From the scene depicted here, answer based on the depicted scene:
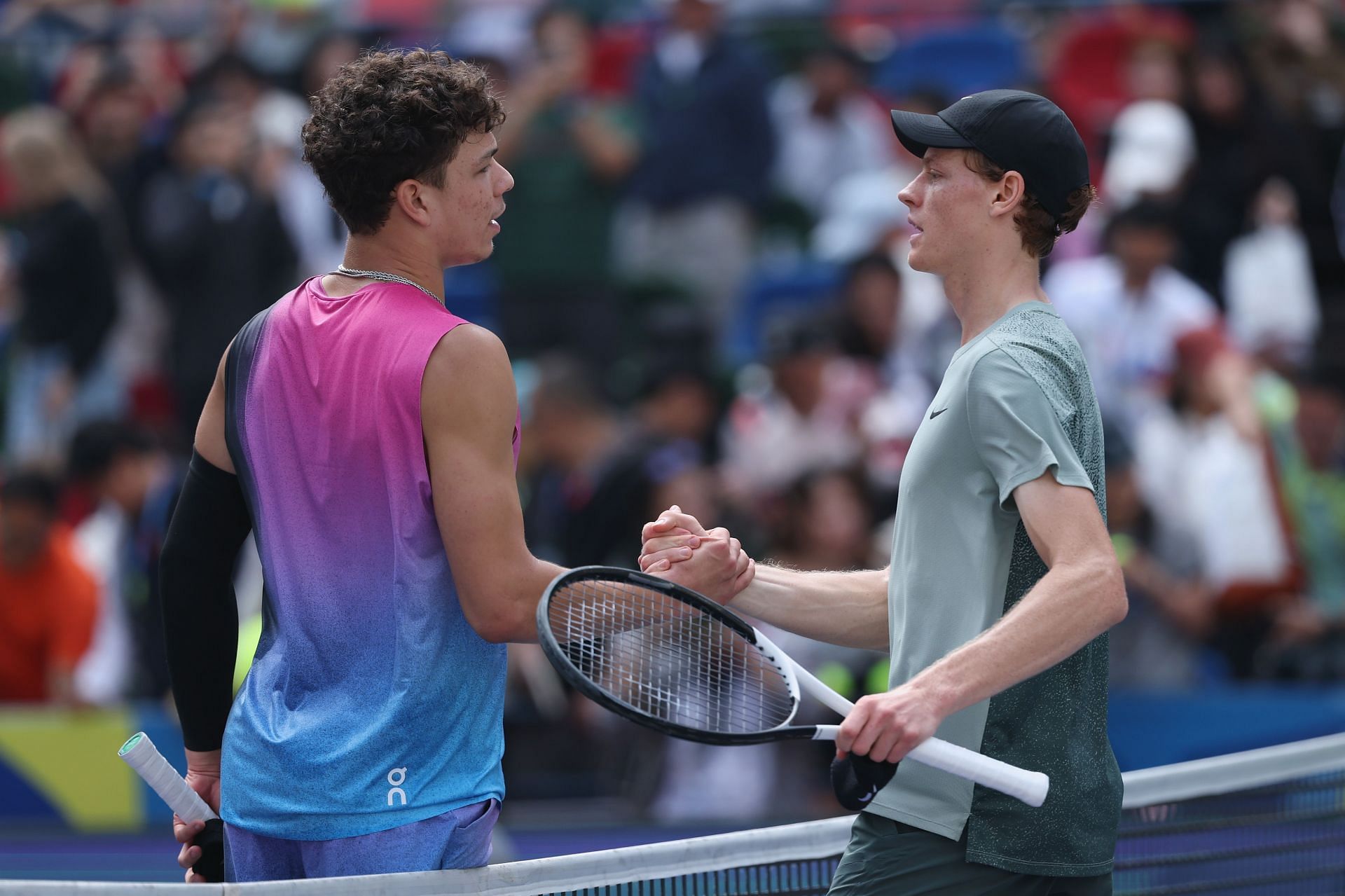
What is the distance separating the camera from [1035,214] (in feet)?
9.05

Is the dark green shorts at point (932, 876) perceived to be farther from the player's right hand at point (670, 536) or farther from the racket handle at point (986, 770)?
the player's right hand at point (670, 536)

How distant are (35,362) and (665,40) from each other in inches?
153

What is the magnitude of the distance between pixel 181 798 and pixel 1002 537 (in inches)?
53.3

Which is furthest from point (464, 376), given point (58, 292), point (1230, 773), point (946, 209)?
point (58, 292)

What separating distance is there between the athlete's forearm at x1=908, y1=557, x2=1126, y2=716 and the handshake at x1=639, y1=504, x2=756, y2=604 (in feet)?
1.96

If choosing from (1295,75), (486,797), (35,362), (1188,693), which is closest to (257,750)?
(486,797)

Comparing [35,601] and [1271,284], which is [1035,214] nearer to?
[35,601]

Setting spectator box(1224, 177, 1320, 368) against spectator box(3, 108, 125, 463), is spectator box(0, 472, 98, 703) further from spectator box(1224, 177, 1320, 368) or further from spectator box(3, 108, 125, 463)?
spectator box(1224, 177, 1320, 368)

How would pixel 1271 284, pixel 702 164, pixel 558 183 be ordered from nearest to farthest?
pixel 1271 284
pixel 702 164
pixel 558 183

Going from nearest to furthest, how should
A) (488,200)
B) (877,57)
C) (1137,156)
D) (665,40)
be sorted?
(488,200), (1137,156), (665,40), (877,57)

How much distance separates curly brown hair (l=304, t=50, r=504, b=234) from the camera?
8.56 ft

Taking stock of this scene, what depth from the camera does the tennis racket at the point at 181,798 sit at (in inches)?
103

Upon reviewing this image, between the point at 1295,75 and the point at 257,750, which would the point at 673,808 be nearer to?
the point at 257,750

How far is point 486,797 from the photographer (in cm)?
266
